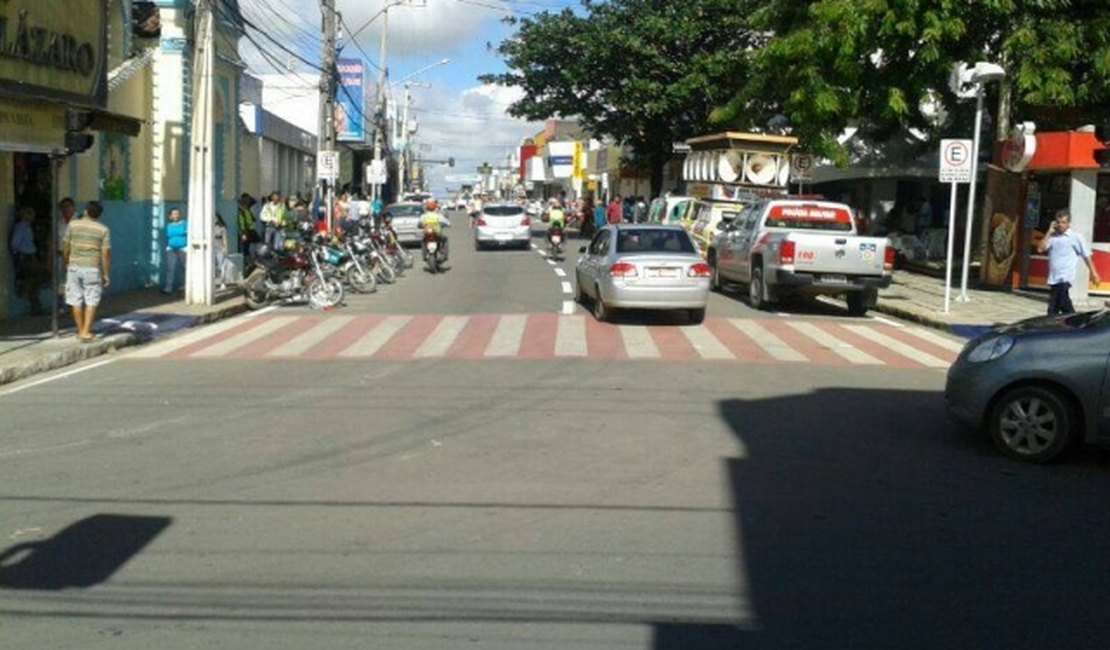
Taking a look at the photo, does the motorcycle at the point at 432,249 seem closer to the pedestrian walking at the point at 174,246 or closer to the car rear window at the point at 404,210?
the pedestrian walking at the point at 174,246

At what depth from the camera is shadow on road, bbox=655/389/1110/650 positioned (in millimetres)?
5809

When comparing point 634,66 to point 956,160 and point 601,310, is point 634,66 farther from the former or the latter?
point 601,310

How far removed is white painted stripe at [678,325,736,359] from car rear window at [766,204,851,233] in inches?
168

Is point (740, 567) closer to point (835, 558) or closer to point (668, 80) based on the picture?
point (835, 558)

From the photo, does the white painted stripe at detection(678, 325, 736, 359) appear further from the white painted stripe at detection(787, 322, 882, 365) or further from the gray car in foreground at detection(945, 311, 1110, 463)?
the gray car in foreground at detection(945, 311, 1110, 463)

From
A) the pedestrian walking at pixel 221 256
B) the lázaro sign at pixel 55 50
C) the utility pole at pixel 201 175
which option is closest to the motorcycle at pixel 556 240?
the pedestrian walking at pixel 221 256

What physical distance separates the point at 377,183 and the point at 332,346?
1491 inches

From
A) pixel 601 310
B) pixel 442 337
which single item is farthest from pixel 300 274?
pixel 601 310

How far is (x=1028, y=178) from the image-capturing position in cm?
2553

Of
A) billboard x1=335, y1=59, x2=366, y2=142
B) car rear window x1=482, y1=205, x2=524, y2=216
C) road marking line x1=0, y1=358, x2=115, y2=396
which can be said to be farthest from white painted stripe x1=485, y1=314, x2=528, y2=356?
billboard x1=335, y1=59, x2=366, y2=142

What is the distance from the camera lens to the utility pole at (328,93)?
111ft

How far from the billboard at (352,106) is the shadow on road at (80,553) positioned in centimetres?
6036

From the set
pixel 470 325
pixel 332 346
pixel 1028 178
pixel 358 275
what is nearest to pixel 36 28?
pixel 332 346

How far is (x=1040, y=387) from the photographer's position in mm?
9617
